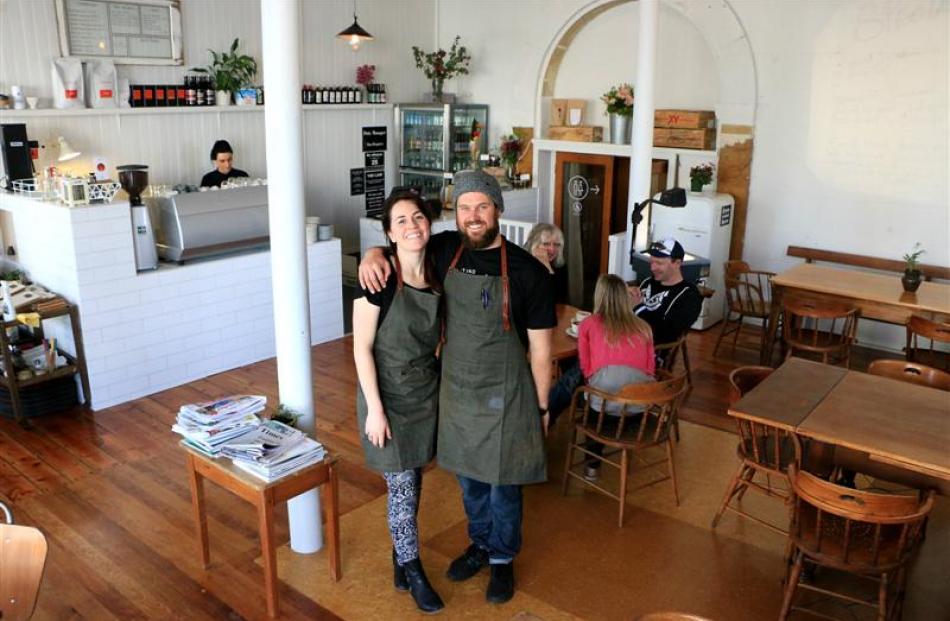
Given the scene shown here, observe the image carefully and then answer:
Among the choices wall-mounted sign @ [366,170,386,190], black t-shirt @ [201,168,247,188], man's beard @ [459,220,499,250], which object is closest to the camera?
man's beard @ [459,220,499,250]

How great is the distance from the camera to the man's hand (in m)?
3.11

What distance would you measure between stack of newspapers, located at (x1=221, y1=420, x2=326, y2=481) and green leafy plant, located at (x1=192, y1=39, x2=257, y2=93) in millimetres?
5199

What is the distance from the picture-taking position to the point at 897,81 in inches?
266

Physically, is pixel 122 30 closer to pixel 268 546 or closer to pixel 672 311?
pixel 672 311

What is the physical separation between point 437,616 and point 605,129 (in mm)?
6440

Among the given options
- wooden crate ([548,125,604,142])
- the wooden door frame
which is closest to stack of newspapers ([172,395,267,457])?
the wooden door frame

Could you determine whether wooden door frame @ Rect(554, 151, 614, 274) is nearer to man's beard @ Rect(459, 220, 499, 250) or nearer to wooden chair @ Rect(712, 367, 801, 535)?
wooden chair @ Rect(712, 367, 801, 535)

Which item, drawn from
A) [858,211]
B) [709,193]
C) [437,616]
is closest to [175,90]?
[709,193]

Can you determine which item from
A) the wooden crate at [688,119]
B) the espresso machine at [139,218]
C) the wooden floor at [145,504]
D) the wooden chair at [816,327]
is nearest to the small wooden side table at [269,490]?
the wooden floor at [145,504]

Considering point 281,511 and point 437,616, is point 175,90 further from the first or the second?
point 437,616

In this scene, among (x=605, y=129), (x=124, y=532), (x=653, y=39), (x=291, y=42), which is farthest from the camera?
(x=605, y=129)

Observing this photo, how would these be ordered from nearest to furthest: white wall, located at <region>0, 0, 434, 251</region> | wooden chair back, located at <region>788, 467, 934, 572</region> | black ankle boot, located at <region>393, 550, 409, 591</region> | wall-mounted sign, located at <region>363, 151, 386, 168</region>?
wooden chair back, located at <region>788, 467, 934, 572</region>, black ankle boot, located at <region>393, 550, 409, 591</region>, white wall, located at <region>0, 0, 434, 251</region>, wall-mounted sign, located at <region>363, 151, 386, 168</region>

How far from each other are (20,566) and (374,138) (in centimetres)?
759

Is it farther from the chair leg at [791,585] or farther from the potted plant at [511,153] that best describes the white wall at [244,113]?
the chair leg at [791,585]
